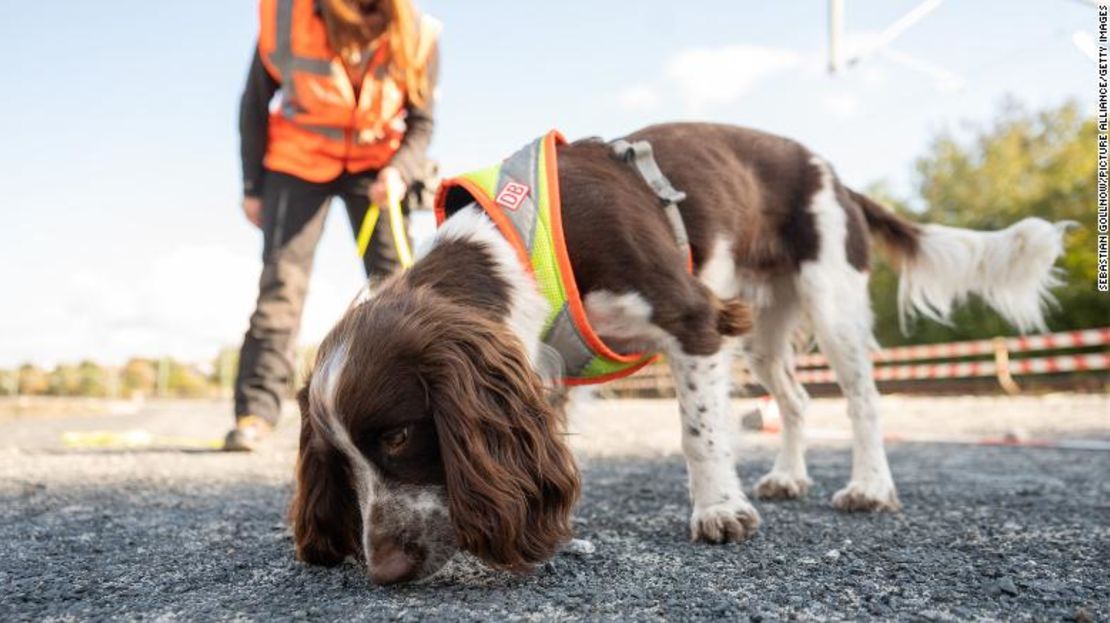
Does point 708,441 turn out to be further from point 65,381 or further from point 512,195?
point 65,381

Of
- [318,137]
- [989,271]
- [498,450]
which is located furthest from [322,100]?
[989,271]

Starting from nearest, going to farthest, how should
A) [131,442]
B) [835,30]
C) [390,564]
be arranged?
[390,564], [131,442], [835,30]

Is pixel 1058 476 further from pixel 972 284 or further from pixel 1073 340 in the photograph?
pixel 1073 340

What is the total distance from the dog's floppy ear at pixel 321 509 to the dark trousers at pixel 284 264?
199 centimetres

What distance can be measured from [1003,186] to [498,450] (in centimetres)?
2793

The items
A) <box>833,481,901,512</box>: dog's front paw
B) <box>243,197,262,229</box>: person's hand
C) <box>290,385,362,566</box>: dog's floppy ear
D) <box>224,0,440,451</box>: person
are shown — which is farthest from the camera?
<box>243,197,262,229</box>: person's hand

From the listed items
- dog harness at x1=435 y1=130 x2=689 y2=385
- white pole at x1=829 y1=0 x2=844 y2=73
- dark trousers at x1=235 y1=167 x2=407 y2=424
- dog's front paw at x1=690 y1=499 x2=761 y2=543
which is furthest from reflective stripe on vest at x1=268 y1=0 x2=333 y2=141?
white pole at x1=829 y1=0 x2=844 y2=73

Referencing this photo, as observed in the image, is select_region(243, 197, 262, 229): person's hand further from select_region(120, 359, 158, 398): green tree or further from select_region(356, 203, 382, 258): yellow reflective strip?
select_region(120, 359, 158, 398): green tree

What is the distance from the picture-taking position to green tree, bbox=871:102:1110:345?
17.3 meters

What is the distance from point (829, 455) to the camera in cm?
539

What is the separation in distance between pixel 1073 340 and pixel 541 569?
517 inches

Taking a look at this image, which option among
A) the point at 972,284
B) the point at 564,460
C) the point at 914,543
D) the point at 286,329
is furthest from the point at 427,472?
the point at 972,284

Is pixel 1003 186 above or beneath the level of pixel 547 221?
above

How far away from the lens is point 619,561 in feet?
7.51
